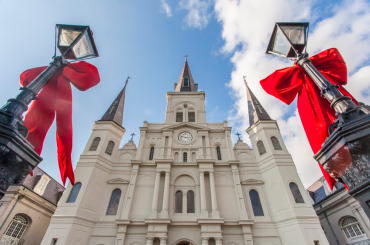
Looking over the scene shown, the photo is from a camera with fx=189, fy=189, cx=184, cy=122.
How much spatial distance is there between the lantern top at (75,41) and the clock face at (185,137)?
13639 millimetres

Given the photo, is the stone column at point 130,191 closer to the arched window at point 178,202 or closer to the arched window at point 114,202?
the arched window at point 114,202

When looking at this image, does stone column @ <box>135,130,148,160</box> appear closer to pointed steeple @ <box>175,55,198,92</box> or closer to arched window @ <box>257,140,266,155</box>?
pointed steeple @ <box>175,55,198,92</box>

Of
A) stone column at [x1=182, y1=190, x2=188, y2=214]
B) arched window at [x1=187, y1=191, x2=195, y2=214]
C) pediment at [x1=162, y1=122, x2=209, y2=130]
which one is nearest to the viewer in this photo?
stone column at [x1=182, y1=190, x2=188, y2=214]

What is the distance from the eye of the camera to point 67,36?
584 centimetres

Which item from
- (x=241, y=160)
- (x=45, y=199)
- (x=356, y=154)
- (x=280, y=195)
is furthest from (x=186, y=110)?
(x=356, y=154)

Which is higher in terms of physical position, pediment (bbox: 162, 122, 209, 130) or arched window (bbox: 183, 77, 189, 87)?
arched window (bbox: 183, 77, 189, 87)

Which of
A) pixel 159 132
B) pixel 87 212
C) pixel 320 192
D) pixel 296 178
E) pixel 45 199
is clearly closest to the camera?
pixel 87 212

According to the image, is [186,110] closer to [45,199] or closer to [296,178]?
[296,178]

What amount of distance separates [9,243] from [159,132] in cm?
1392

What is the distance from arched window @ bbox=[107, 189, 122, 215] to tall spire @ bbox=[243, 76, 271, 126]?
46.2 ft

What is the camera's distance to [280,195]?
46.0 feet

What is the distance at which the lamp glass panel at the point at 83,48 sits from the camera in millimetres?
5879

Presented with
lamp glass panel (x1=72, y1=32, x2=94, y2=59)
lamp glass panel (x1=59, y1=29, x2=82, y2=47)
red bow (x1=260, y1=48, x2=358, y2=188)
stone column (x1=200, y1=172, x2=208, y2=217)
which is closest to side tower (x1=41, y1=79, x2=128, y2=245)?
stone column (x1=200, y1=172, x2=208, y2=217)

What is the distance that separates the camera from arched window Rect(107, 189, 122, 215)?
14320 mm
